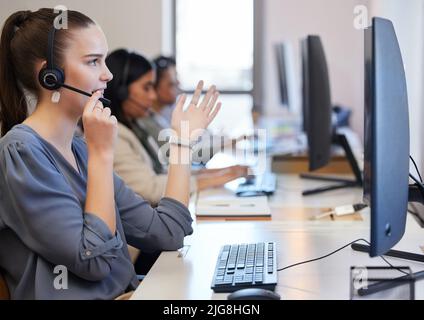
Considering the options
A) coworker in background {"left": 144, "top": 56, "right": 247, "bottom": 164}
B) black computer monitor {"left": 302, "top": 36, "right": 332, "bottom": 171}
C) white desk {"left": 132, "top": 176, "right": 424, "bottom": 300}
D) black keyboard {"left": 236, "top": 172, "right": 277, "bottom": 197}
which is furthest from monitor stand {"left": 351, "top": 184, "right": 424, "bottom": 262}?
coworker in background {"left": 144, "top": 56, "right": 247, "bottom": 164}

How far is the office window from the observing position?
118 inches

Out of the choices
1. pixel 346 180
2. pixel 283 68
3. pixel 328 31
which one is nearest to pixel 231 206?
pixel 346 180

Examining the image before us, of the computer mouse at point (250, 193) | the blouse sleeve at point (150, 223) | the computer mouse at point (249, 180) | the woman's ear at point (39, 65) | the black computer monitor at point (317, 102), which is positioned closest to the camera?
the woman's ear at point (39, 65)

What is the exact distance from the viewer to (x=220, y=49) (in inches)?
167

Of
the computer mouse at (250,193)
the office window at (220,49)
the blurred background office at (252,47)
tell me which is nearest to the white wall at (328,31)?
the blurred background office at (252,47)

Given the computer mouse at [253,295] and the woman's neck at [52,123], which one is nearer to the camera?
the computer mouse at [253,295]

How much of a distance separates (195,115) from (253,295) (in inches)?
22.4

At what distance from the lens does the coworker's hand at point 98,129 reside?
3.80 feet

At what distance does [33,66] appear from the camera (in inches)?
48.4

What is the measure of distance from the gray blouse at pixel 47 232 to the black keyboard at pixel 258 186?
86cm

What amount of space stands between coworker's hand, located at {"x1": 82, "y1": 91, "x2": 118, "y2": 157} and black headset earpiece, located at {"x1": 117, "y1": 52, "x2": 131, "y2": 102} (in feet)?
3.70

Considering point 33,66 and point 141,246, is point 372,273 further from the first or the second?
point 33,66

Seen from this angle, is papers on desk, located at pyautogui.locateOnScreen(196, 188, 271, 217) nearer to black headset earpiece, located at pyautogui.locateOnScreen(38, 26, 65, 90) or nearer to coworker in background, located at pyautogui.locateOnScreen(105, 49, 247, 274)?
coworker in background, located at pyautogui.locateOnScreen(105, 49, 247, 274)

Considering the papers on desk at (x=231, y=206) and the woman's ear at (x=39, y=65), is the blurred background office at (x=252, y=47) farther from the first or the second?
the woman's ear at (x=39, y=65)
